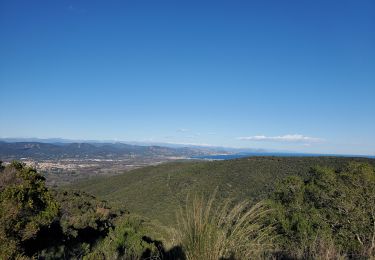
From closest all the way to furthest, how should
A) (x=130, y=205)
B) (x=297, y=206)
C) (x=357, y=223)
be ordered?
1. (x=357, y=223)
2. (x=297, y=206)
3. (x=130, y=205)

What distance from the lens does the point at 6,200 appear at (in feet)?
24.2

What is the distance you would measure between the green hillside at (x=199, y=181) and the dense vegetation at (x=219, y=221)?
9.1 inches

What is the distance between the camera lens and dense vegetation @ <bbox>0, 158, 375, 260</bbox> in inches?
102

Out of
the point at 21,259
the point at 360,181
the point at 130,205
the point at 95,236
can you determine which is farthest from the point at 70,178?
the point at 21,259

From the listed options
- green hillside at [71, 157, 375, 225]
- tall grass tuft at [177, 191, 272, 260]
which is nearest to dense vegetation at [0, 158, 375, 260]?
tall grass tuft at [177, 191, 272, 260]

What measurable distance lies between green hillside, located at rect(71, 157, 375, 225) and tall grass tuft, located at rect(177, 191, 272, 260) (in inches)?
954

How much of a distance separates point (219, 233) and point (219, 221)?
95mm

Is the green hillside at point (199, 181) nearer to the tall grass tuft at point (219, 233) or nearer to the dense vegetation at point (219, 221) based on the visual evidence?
the dense vegetation at point (219, 221)

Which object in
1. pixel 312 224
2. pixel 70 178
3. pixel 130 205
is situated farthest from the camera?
pixel 70 178

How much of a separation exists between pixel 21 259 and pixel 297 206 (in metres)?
19.1

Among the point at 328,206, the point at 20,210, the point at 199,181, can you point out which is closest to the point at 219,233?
the point at 20,210

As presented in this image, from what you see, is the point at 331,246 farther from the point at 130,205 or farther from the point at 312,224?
the point at 130,205

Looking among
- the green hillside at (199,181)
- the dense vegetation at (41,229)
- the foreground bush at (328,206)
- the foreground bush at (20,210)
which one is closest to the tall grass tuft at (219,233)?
the dense vegetation at (41,229)

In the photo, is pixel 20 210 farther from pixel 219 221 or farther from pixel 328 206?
pixel 328 206
